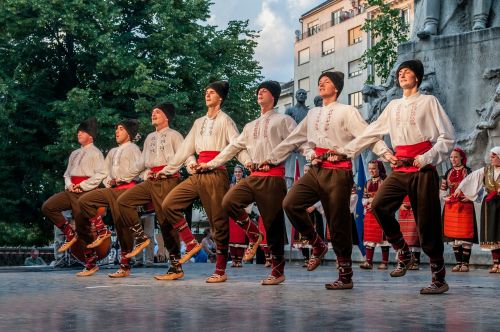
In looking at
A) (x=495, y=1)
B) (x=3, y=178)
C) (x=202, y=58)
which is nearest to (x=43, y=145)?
(x=3, y=178)

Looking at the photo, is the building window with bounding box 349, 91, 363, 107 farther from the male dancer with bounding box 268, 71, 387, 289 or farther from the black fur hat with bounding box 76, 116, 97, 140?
the male dancer with bounding box 268, 71, 387, 289

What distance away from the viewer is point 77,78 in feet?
108

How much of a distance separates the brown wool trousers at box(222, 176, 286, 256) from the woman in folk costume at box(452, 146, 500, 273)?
4543 mm

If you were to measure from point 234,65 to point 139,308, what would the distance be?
2859 centimetres

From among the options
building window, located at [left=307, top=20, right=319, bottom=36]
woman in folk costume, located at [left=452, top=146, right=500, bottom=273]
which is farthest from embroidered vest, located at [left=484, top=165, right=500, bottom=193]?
building window, located at [left=307, top=20, right=319, bottom=36]

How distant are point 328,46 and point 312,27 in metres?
5.09

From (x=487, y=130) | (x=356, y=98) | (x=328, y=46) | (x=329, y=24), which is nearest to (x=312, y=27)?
(x=329, y=24)

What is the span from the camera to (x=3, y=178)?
103ft

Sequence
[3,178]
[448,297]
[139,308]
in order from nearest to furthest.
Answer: [139,308] < [448,297] < [3,178]

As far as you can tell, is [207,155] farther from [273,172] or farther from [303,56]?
[303,56]

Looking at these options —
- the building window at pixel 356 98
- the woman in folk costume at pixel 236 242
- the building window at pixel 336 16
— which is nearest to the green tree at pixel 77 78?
the woman in folk costume at pixel 236 242

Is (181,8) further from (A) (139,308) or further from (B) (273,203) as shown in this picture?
(A) (139,308)

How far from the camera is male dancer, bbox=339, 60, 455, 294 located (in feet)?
29.4

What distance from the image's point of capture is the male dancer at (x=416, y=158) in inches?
353
